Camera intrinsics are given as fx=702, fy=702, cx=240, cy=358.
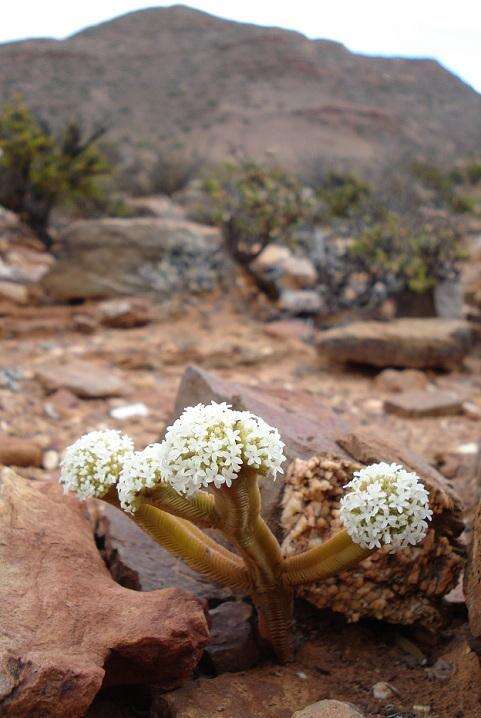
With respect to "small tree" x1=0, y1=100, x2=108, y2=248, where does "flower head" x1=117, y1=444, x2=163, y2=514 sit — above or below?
below

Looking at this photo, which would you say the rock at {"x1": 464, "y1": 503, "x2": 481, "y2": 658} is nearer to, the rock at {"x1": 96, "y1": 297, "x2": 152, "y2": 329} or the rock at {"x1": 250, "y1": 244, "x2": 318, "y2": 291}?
the rock at {"x1": 96, "y1": 297, "x2": 152, "y2": 329}

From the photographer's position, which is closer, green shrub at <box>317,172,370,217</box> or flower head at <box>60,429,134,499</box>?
flower head at <box>60,429,134,499</box>

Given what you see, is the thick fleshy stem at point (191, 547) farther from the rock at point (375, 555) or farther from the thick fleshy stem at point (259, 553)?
the rock at point (375, 555)

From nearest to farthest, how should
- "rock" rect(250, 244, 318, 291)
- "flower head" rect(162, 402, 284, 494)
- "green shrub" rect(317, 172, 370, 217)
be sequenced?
"flower head" rect(162, 402, 284, 494) → "rock" rect(250, 244, 318, 291) → "green shrub" rect(317, 172, 370, 217)

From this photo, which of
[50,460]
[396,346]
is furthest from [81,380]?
[396,346]

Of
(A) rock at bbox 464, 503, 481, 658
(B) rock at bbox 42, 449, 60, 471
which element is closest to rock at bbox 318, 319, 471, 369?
(B) rock at bbox 42, 449, 60, 471

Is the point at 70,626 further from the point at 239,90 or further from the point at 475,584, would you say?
the point at 239,90
